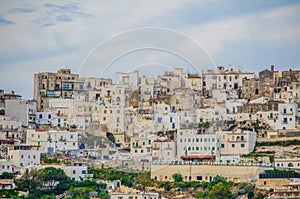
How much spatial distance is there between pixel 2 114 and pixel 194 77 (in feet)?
34.8

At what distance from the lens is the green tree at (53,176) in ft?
152

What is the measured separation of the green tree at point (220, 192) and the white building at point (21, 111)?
10.2m

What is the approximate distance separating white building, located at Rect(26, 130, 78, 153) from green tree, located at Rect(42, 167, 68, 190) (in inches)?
160

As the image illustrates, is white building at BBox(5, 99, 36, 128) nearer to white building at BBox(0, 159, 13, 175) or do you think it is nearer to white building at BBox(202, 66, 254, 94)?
white building at BBox(0, 159, 13, 175)

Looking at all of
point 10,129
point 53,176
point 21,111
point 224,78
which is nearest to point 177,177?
point 53,176

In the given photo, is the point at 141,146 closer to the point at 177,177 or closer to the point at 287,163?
the point at 177,177

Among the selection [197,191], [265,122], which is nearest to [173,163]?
[197,191]

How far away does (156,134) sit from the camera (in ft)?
171

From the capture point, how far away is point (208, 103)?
55.3m

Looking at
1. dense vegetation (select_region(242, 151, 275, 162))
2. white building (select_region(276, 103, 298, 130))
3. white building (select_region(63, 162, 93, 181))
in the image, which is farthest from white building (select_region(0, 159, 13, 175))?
white building (select_region(276, 103, 298, 130))

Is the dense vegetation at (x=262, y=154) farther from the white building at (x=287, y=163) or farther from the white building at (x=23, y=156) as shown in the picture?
the white building at (x=23, y=156)

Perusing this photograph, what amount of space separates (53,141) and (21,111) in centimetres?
308

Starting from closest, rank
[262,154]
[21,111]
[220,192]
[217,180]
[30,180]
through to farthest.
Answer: [220,192] < [30,180] < [217,180] < [262,154] < [21,111]

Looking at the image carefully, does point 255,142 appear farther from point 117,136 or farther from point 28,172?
point 28,172
